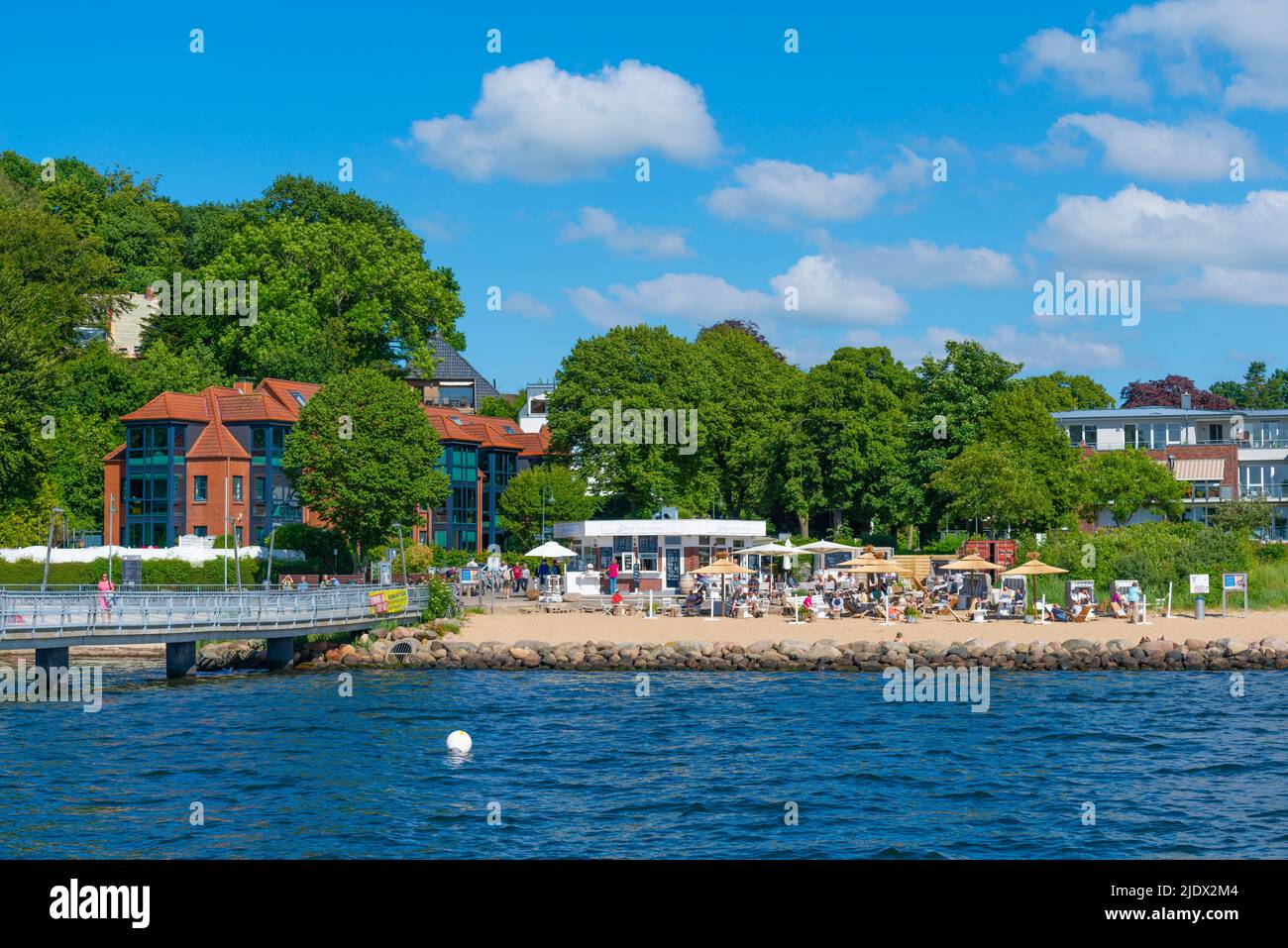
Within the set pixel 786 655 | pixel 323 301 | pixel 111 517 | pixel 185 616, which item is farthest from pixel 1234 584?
pixel 323 301

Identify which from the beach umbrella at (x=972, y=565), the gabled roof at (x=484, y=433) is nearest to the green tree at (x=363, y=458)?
the gabled roof at (x=484, y=433)

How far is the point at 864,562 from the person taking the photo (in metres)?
51.6

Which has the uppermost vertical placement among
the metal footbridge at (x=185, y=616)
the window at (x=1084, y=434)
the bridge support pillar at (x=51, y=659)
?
the window at (x=1084, y=434)

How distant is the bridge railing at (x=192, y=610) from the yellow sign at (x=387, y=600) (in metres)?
0.03

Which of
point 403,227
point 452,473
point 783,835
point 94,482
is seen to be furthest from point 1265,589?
point 403,227

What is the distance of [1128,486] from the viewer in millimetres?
77062

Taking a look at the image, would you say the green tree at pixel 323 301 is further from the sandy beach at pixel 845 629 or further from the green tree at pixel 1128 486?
the green tree at pixel 1128 486

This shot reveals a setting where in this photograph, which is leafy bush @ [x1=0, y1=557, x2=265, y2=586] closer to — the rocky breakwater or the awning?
the rocky breakwater

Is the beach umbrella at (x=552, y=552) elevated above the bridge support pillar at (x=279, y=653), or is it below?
above

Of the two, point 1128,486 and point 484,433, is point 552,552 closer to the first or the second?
point 484,433

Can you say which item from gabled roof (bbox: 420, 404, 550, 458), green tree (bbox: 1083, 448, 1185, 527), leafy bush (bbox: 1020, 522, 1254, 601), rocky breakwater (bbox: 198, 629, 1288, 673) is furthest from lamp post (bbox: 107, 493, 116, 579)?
green tree (bbox: 1083, 448, 1185, 527)

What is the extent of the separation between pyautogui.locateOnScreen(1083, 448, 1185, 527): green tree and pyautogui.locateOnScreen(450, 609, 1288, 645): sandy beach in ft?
89.7

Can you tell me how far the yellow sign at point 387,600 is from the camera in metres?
47.6
